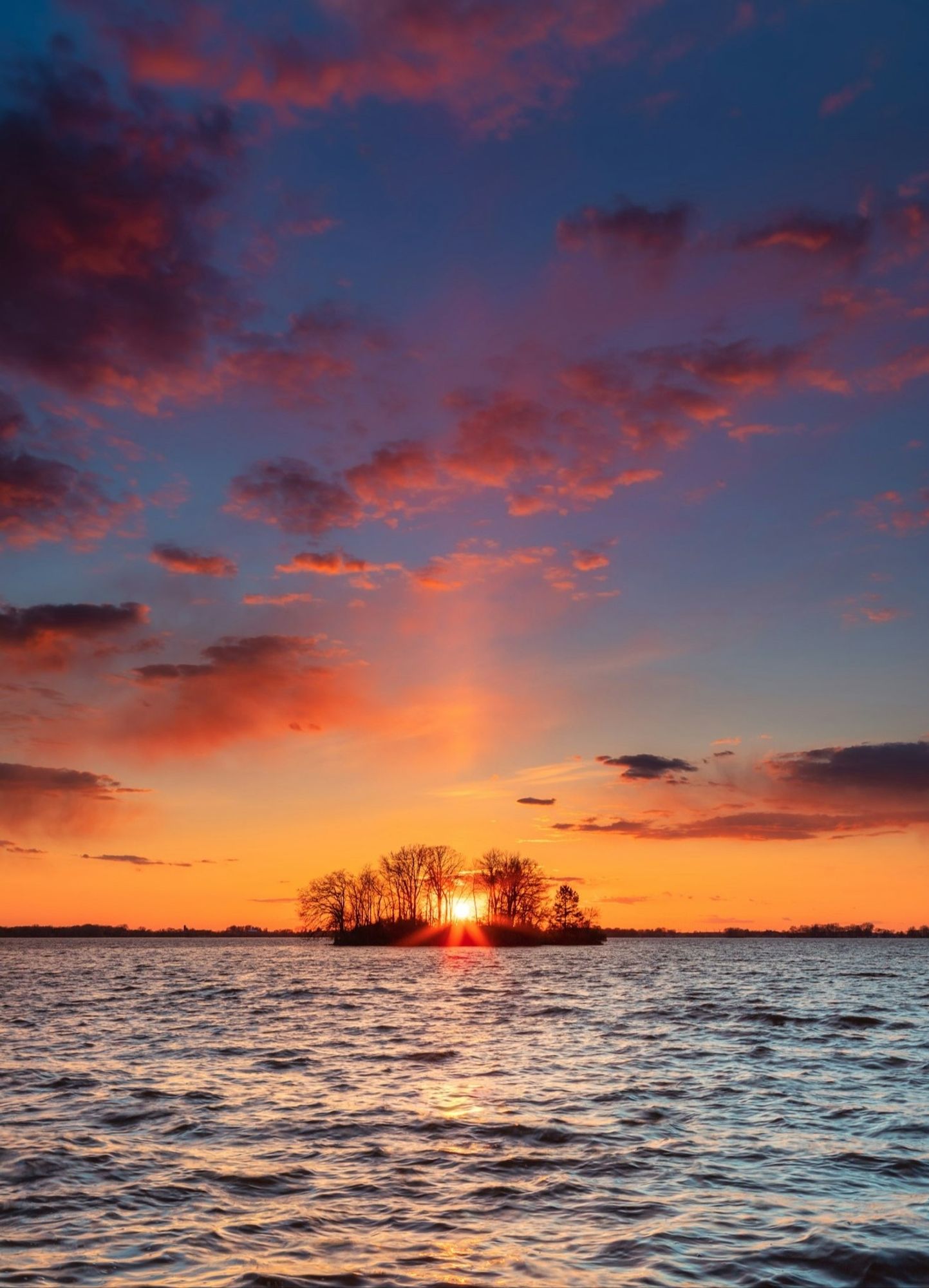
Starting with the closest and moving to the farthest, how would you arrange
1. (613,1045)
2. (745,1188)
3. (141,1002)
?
(745,1188)
(613,1045)
(141,1002)

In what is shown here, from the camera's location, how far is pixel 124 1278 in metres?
11.2

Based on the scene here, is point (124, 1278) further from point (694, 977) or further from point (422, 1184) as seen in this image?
point (694, 977)

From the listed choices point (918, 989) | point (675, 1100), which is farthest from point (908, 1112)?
point (918, 989)

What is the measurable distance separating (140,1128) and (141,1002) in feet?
137

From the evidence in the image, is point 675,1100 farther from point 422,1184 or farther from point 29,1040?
point 29,1040

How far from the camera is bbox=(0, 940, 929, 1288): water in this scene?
12.0m

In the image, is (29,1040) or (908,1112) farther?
(29,1040)

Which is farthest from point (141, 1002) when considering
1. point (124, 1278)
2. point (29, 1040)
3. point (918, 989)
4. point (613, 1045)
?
point (918, 989)

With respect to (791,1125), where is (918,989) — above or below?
below

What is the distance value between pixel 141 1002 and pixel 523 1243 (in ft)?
170

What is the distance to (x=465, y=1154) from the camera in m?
17.8

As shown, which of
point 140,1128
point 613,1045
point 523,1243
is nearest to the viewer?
point 523,1243

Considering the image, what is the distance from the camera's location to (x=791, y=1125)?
812 inches

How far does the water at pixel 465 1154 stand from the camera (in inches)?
473
